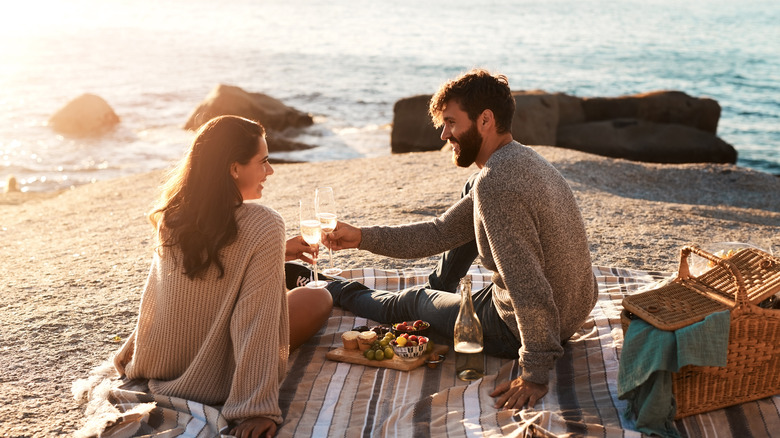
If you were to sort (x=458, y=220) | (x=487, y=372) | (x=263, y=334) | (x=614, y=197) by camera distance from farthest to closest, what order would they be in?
(x=614, y=197) → (x=458, y=220) → (x=487, y=372) → (x=263, y=334)

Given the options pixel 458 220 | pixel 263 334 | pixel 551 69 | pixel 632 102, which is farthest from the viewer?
pixel 551 69

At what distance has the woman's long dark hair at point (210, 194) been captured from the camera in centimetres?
388

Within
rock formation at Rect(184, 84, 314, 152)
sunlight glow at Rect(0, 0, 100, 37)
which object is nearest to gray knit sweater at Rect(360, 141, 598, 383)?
rock formation at Rect(184, 84, 314, 152)

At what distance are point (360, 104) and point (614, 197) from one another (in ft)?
61.1

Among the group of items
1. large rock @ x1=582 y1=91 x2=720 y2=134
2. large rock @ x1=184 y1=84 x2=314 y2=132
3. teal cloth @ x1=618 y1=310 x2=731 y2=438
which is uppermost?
teal cloth @ x1=618 y1=310 x2=731 y2=438

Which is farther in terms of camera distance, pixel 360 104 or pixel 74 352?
pixel 360 104

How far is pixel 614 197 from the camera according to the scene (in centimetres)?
978

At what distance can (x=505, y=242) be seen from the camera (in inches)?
157

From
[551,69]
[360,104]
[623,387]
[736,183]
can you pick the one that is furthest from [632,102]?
[551,69]

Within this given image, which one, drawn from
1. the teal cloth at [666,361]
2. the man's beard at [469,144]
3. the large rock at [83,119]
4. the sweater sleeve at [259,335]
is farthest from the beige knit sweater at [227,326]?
the large rock at [83,119]

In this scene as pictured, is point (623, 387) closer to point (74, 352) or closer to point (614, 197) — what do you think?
point (74, 352)

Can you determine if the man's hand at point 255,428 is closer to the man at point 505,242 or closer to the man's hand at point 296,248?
the man at point 505,242

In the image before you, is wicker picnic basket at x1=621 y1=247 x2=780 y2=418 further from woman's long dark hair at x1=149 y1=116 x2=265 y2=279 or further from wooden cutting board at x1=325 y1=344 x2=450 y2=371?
woman's long dark hair at x1=149 y1=116 x2=265 y2=279

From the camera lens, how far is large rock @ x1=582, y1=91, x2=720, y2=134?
1694cm
